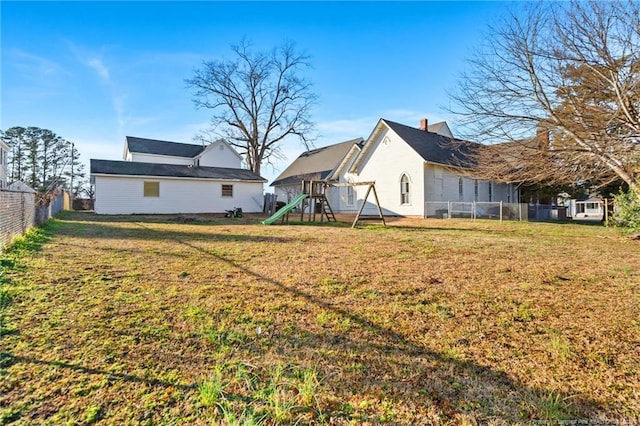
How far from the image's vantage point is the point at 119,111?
75.3 feet

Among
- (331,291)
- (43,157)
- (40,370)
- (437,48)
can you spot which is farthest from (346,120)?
(43,157)

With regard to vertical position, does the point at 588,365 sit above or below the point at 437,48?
below

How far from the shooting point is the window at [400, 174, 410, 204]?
62.6ft

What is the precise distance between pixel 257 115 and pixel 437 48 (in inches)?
941

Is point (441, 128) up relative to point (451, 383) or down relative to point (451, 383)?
up

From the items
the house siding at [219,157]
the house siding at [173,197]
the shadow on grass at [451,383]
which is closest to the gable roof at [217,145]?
the house siding at [219,157]

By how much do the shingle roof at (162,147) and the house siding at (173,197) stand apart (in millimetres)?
12631

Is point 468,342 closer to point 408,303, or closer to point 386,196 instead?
point 408,303

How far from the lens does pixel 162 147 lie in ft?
106

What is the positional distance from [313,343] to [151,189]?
67.2ft

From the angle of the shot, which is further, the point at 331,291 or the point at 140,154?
the point at 140,154

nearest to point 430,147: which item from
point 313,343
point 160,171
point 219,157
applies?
point 160,171

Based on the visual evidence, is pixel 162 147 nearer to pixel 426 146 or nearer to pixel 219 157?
pixel 219 157

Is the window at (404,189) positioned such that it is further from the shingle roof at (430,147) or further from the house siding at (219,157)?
the house siding at (219,157)
